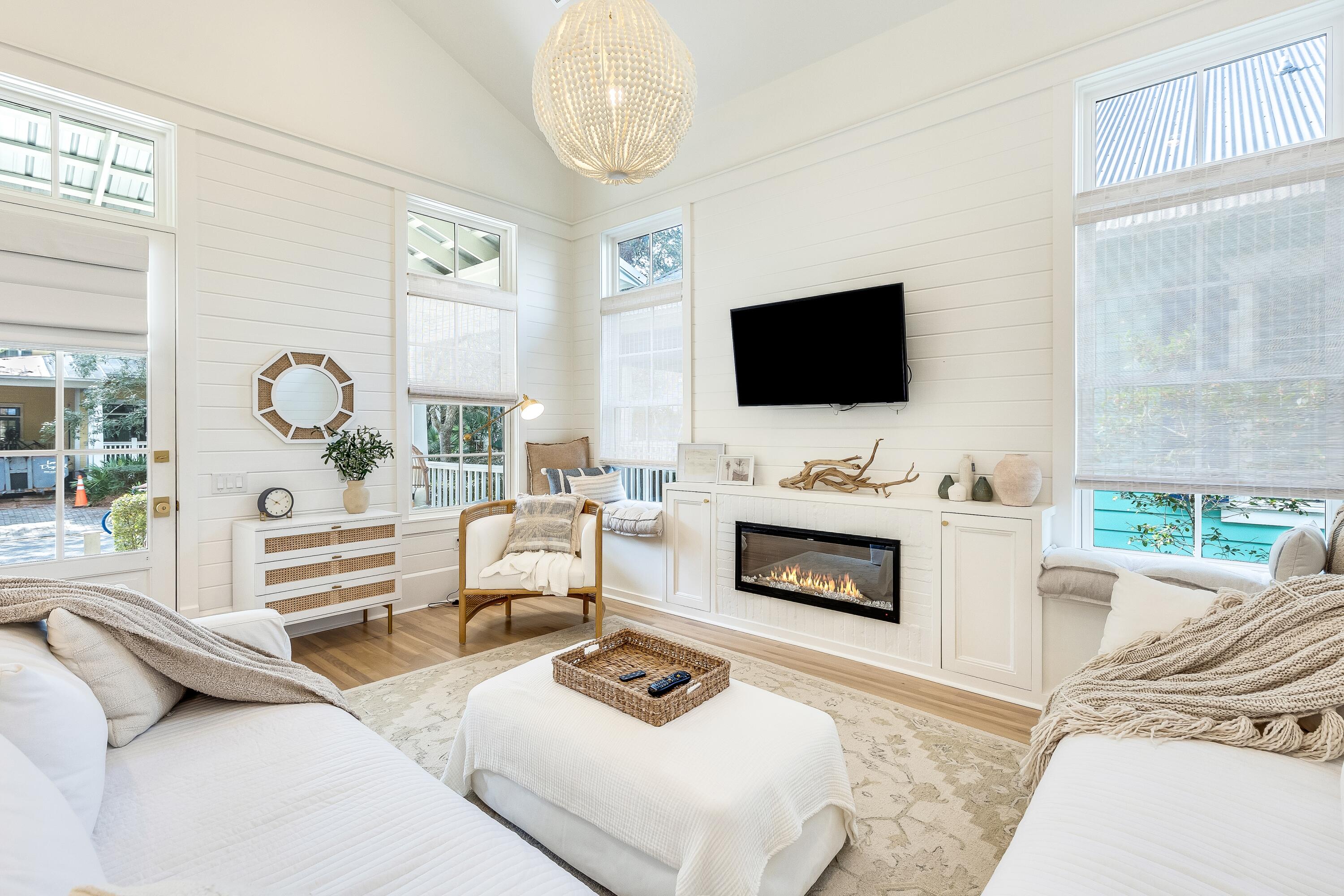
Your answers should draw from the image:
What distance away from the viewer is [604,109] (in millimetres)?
2008

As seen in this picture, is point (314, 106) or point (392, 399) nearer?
point (314, 106)

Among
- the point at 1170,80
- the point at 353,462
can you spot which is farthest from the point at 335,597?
the point at 1170,80

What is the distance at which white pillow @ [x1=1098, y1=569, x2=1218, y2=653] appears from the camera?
6.12 feet

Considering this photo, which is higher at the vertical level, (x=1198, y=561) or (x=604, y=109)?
(x=604, y=109)

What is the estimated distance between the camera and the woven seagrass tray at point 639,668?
1.70m

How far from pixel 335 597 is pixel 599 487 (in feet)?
5.87

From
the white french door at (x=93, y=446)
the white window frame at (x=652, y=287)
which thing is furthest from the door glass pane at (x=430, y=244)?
the white french door at (x=93, y=446)

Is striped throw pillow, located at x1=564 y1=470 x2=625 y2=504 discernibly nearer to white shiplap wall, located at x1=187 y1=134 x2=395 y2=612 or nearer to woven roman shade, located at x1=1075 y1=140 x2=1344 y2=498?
white shiplap wall, located at x1=187 y1=134 x2=395 y2=612

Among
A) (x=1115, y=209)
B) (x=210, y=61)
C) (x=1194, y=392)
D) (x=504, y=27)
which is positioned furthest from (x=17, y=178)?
(x=1194, y=392)

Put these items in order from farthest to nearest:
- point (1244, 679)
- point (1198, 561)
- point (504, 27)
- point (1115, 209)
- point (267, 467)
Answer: point (504, 27) < point (267, 467) < point (1115, 209) < point (1198, 561) < point (1244, 679)

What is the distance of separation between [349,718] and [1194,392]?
334cm

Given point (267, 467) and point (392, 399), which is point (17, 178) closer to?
point (267, 467)

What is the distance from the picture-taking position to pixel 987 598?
2842 mm

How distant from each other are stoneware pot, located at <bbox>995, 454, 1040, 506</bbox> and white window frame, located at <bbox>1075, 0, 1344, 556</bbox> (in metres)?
0.17
